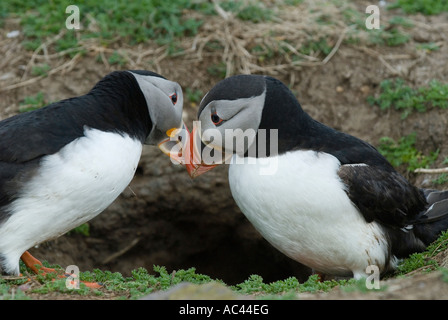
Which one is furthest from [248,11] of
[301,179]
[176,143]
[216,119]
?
[301,179]

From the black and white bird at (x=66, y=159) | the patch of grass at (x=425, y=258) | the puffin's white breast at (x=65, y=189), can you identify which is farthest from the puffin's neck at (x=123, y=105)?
the patch of grass at (x=425, y=258)

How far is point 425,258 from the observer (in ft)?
16.6

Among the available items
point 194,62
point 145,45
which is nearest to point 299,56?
point 194,62

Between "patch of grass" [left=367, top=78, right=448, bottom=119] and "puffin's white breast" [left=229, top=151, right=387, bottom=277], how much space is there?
2.26 m

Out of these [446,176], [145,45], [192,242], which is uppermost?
[145,45]

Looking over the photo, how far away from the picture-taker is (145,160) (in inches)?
278

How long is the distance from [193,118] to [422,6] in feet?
11.2

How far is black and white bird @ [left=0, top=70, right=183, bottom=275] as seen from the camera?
4379 millimetres

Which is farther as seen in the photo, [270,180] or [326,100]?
[326,100]

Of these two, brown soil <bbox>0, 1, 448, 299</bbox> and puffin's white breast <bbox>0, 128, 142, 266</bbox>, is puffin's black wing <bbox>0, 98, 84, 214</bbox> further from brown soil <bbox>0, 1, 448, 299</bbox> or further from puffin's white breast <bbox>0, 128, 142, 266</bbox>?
brown soil <bbox>0, 1, 448, 299</bbox>

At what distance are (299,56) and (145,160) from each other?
84.6 inches

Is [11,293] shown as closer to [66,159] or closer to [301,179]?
[66,159]

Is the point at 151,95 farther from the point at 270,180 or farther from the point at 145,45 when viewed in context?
the point at 145,45
